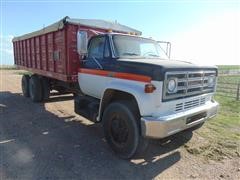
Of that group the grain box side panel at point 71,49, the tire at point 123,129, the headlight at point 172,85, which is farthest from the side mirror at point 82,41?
the headlight at point 172,85

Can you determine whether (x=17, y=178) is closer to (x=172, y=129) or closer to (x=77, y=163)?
(x=77, y=163)

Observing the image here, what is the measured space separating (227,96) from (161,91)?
9.49m

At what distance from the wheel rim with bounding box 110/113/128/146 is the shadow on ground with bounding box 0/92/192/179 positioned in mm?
330

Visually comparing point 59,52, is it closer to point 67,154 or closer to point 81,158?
point 67,154

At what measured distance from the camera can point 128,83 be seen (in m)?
4.09

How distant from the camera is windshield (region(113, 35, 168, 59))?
484 cm

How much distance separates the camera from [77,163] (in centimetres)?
411

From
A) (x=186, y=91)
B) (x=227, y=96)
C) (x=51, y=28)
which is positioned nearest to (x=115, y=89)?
(x=186, y=91)

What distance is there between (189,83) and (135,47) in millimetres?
1628

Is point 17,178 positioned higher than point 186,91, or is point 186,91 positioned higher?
point 186,91

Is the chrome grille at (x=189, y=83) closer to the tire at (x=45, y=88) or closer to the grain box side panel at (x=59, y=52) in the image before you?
the grain box side panel at (x=59, y=52)

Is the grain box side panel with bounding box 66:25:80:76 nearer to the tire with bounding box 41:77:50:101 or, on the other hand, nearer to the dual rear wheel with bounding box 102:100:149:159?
the dual rear wheel with bounding box 102:100:149:159

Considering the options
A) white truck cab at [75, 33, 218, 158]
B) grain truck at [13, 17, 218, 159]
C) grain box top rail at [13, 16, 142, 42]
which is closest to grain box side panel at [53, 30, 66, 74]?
grain truck at [13, 17, 218, 159]

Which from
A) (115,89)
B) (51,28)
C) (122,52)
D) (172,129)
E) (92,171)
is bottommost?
(92,171)
